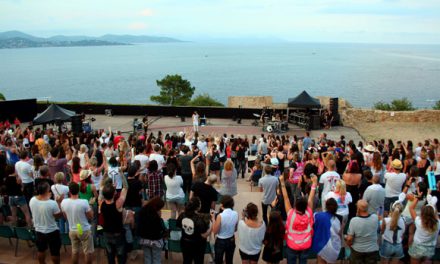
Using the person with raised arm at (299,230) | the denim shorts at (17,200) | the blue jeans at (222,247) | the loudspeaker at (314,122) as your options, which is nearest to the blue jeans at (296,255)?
the person with raised arm at (299,230)

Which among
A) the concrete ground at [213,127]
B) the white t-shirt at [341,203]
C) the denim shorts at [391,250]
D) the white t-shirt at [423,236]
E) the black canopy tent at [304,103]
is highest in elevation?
the black canopy tent at [304,103]

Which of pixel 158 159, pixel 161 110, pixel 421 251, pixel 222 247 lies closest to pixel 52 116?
pixel 161 110

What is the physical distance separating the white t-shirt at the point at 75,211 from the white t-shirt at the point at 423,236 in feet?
14.9

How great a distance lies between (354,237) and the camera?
5477 mm

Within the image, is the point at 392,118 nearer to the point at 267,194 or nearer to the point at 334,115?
the point at 334,115

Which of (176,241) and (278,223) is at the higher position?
(278,223)

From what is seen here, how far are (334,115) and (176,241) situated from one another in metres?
18.6

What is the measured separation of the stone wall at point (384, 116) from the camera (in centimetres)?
2292

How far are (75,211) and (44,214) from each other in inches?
18.5

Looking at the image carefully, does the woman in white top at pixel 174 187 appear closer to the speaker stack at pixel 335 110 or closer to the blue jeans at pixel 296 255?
the blue jeans at pixel 296 255

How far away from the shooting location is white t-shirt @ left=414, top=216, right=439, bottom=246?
565 cm

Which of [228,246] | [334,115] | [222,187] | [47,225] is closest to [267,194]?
[222,187]

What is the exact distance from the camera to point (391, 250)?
589 centimetres

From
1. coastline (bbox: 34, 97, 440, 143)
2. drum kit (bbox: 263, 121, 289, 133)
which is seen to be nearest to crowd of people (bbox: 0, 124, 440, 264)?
drum kit (bbox: 263, 121, 289, 133)
